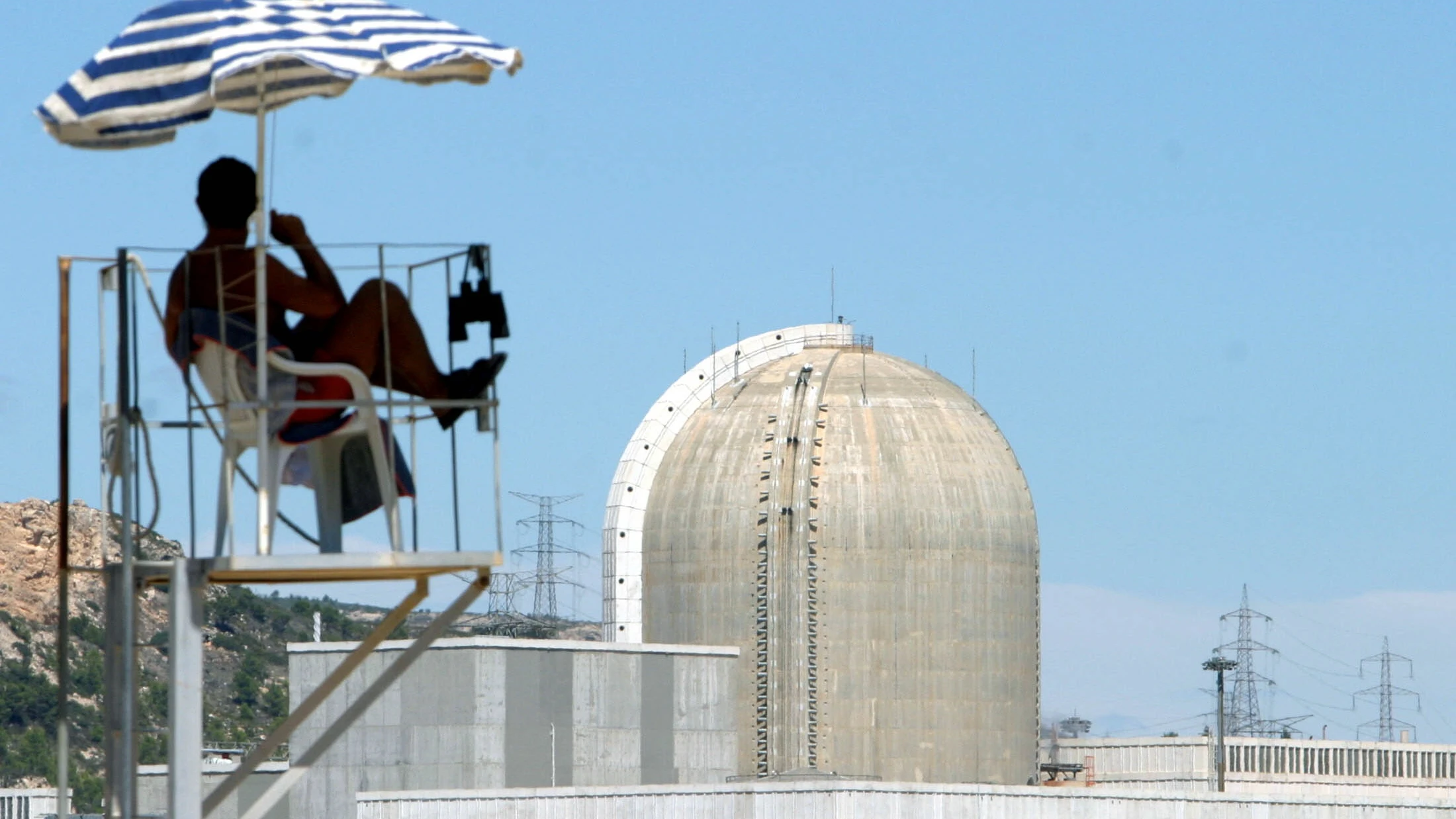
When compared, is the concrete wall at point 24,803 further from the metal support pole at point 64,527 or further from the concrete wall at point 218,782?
the metal support pole at point 64,527

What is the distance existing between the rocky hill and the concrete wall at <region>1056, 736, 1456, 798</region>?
2099 centimetres

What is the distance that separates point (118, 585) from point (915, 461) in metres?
47.1

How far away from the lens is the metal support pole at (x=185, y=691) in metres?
10.7

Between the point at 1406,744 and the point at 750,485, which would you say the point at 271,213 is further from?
the point at 1406,744

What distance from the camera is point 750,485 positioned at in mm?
57344

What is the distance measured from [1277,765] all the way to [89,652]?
6306cm

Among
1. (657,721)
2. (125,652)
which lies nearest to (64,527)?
(125,652)

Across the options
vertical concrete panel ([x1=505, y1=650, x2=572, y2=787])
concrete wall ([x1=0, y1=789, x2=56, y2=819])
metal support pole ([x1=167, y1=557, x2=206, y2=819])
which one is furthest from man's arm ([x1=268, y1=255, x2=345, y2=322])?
concrete wall ([x1=0, y1=789, x2=56, y2=819])

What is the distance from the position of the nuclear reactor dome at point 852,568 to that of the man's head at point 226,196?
45.7 meters

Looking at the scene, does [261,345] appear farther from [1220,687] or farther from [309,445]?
[1220,687]

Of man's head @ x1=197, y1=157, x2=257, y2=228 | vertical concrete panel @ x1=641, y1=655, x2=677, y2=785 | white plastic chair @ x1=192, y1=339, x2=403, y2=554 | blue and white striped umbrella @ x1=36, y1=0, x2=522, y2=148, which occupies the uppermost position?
blue and white striped umbrella @ x1=36, y1=0, x2=522, y2=148

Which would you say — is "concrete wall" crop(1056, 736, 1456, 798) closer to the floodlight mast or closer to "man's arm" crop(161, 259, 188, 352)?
the floodlight mast

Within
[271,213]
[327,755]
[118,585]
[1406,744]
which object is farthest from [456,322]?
[1406,744]

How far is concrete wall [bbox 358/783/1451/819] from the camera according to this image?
144 ft
